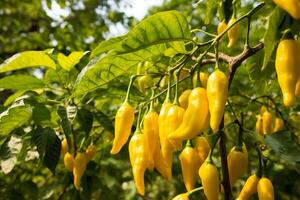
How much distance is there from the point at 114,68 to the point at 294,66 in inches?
23.2

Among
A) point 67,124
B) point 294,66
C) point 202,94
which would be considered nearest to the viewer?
point 294,66

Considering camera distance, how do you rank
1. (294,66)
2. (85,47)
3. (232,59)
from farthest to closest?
(85,47), (232,59), (294,66)

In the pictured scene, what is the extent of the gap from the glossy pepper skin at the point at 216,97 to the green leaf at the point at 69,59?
0.82 metres

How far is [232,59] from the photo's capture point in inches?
66.4

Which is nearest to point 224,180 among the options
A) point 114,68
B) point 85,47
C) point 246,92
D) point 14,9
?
point 114,68

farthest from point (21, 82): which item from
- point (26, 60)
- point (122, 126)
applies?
point (122, 126)

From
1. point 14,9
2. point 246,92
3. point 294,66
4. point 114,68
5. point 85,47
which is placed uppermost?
point 14,9

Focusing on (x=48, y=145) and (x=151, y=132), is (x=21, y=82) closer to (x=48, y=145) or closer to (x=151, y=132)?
(x=48, y=145)

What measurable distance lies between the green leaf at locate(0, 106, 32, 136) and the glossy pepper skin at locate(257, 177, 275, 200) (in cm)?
95

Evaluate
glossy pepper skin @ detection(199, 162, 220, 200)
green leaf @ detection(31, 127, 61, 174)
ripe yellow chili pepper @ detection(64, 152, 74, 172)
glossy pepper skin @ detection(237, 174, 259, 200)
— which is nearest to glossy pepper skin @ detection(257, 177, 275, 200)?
glossy pepper skin @ detection(237, 174, 259, 200)

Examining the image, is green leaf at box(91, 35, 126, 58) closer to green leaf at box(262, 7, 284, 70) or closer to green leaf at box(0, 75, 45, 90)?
green leaf at box(262, 7, 284, 70)

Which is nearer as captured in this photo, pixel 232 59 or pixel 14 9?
pixel 232 59

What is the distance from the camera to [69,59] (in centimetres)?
196

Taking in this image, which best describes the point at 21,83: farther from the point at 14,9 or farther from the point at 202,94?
the point at 14,9
